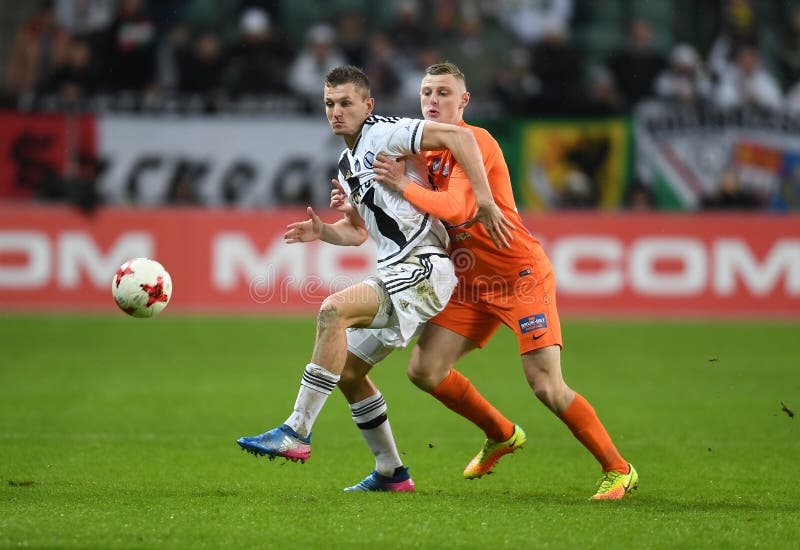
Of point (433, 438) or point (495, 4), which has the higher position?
point (495, 4)

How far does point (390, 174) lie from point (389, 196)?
177 mm

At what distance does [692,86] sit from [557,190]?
3227mm

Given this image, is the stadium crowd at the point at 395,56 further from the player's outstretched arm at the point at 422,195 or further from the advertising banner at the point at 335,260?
the player's outstretched arm at the point at 422,195

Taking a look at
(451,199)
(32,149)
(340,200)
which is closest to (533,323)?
(451,199)

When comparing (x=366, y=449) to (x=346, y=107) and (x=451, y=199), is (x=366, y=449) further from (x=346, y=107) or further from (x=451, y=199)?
(x=346, y=107)

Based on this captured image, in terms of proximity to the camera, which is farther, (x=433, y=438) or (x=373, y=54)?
(x=373, y=54)

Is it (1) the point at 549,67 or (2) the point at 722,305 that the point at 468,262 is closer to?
(2) the point at 722,305

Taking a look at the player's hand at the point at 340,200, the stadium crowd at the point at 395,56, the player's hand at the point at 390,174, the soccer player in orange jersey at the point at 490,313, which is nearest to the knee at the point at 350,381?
the soccer player in orange jersey at the point at 490,313

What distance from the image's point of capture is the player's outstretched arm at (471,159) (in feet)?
20.1

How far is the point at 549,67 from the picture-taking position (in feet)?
57.2

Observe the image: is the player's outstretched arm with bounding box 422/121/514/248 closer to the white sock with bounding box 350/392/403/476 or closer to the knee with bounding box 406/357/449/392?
the knee with bounding box 406/357/449/392

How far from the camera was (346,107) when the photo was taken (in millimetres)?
6379

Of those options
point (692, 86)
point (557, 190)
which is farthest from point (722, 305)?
point (692, 86)

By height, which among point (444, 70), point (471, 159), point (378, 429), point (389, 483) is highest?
point (444, 70)
